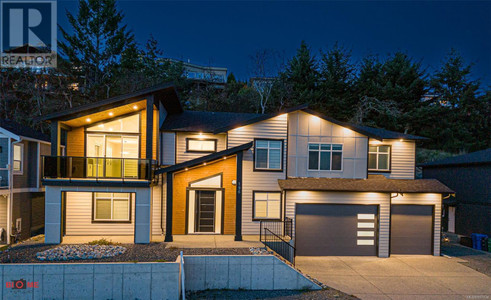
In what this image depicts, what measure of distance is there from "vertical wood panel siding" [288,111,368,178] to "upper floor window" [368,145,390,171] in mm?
1167

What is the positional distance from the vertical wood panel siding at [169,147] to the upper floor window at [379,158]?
30.9ft

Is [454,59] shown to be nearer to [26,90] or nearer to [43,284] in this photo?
[43,284]

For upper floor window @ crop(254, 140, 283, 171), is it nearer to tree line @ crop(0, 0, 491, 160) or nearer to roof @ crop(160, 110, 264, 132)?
roof @ crop(160, 110, 264, 132)

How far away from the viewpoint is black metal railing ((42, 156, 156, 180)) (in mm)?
10523

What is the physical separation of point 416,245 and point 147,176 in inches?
469

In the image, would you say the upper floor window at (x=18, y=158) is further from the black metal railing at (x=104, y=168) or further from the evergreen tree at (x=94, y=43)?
the evergreen tree at (x=94, y=43)

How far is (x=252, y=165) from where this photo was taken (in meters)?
12.5

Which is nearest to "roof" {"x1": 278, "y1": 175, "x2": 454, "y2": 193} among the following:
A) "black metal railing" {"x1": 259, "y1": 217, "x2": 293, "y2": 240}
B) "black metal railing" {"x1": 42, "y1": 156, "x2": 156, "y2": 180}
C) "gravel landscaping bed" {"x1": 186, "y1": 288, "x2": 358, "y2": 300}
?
"black metal railing" {"x1": 259, "y1": 217, "x2": 293, "y2": 240}

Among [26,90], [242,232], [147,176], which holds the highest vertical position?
[26,90]

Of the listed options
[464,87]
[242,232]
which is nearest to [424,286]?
[242,232]

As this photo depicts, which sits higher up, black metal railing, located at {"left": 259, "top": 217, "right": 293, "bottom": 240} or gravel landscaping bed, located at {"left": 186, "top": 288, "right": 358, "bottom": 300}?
black metal railing, located at {"left": 259, "top": 217, "right": 293, "bottom": 240}

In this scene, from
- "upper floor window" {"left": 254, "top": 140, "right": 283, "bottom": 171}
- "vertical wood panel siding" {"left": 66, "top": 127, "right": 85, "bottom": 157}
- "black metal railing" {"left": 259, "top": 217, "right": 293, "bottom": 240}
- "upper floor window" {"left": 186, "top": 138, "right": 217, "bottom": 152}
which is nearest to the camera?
"black metal railing" {"left": 259, "top": 217, "right": 293, "bottom": 240}

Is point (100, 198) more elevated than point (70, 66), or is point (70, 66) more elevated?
point (70, 66)

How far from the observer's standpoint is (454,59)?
28.6 metres
